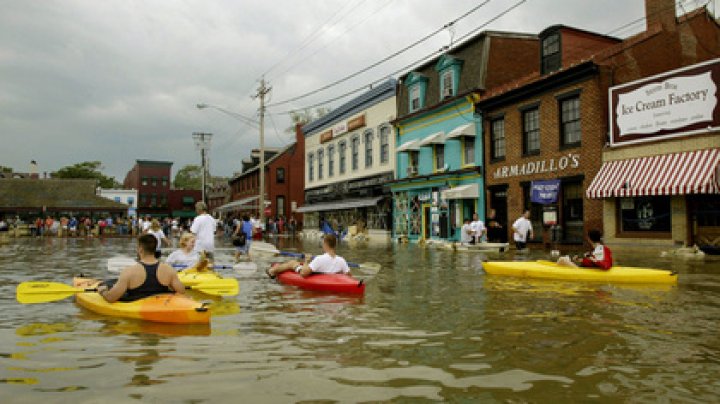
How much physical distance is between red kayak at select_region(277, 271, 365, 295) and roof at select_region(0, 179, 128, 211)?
48.3 m

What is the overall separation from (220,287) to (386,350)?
4465 millimetres

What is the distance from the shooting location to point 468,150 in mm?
26656

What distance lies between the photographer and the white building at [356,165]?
1335 inches

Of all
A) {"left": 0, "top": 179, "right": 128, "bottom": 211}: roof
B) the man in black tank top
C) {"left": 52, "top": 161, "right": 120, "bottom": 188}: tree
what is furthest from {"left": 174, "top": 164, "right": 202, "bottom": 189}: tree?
the man in black tank top

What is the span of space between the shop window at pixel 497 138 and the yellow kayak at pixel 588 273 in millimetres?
13015

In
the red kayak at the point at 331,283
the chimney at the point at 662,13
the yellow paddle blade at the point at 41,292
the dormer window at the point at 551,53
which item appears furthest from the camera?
the dormer window at the point at 551,53

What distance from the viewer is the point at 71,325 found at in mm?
7047

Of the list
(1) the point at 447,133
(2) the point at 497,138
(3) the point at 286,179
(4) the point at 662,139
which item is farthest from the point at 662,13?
(3) the point at 286,179

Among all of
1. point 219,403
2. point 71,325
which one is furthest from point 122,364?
point 71,325

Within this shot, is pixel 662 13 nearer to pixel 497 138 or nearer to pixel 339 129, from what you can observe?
pixel 497 138

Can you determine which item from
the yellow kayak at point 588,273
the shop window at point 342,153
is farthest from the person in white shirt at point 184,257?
the shop window at point 342,153

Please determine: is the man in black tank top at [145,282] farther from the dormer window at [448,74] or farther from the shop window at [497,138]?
the dormer window at [448,74]

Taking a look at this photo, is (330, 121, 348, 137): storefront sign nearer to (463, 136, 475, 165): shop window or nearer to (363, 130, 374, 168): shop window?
(363, 130, 374, 168): shop window

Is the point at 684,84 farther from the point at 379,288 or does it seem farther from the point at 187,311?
the point at 187,311
